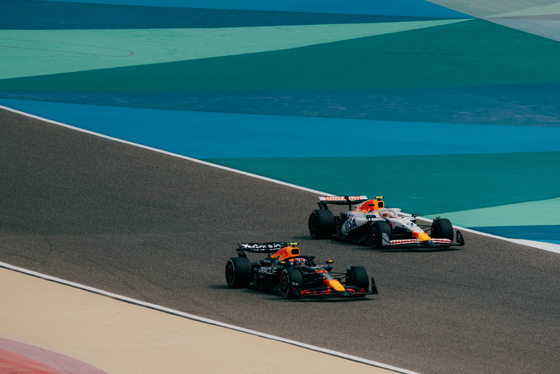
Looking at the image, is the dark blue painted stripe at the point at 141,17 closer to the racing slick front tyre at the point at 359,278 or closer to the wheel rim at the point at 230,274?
the wheel rim at the point at 230,274

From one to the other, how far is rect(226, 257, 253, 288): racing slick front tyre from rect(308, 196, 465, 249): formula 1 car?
13.3ft

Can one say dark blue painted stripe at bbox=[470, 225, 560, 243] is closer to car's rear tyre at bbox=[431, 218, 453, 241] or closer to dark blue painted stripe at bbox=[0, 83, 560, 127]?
car's rear tyre at bbox=[431, 218, 453, 241]

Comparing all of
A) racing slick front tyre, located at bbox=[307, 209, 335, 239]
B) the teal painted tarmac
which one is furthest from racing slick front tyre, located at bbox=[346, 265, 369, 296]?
the teal painted tarmac

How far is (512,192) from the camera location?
2423 centimetres

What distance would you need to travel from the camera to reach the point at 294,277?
48.2ft

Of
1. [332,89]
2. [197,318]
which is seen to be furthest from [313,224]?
[332,89]

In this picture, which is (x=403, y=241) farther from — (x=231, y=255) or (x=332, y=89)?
(x=332, y=89)

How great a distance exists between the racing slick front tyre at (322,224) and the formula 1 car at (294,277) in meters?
3.83

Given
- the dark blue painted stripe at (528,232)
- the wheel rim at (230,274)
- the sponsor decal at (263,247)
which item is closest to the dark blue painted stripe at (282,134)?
the dark blue painted stripe at (528,232)

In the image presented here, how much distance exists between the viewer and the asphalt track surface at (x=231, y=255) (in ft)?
41.3

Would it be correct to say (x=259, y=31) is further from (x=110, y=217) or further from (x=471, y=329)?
(x=471, y=329)

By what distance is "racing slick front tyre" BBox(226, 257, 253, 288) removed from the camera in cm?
1541

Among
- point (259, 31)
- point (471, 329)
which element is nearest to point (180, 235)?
point (471, 329)

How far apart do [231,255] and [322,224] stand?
2527 mm
